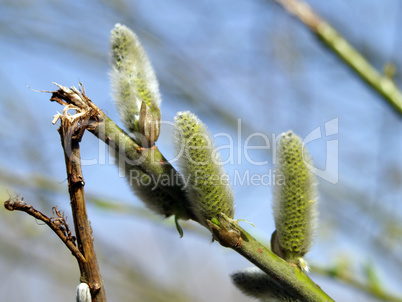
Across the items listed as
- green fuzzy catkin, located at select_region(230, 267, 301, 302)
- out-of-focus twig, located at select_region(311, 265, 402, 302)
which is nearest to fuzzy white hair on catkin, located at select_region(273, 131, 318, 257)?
green fuzzy catkin, located at select_region(230, 267, 301, 302)

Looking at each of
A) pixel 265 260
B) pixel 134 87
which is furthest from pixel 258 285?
pixel 134 87

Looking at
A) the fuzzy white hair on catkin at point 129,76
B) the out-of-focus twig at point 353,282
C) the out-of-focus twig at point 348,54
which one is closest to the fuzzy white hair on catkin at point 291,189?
the fuzzy white hair on catkin at point 129,76

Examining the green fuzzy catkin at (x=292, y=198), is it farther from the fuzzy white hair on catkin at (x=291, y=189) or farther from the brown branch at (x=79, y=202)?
the brown branch at (x=79, y=202)

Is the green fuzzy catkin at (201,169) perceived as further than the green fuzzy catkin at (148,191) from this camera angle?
No

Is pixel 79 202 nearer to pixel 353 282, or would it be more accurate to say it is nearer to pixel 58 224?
pixel 58 224

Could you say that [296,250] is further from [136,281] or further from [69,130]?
[136,281]

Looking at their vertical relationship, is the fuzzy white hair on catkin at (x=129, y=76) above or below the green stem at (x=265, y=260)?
above
